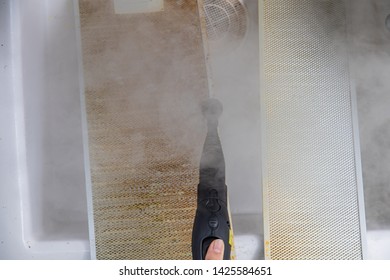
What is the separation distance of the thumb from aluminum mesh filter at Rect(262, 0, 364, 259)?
19 cm

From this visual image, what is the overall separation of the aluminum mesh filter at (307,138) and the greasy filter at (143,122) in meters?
0.24

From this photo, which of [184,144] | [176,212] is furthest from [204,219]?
[184,144]

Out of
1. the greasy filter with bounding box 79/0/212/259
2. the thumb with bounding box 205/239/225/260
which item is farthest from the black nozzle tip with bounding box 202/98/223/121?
the thumb with bounding box 205/239/225/260

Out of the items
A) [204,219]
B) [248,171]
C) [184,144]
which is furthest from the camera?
[248,171]

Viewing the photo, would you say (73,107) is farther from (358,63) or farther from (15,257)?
(358,63)

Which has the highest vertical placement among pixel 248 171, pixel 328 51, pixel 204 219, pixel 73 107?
pixel 328 51

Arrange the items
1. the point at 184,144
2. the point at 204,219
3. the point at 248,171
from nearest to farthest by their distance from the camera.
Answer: the point at 204,219, the point at 184,144, the point at 248,171

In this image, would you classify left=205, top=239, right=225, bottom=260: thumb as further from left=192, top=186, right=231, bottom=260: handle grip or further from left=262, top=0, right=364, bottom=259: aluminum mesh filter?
left=262, top=0, right=364, bottom=259: aluminum mesh filter

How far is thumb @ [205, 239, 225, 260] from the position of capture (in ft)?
4.44

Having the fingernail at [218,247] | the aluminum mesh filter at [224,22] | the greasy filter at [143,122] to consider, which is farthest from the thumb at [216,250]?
the aluminum mesh filter at [224,22]

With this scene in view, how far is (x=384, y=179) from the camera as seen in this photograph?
167 centimetres

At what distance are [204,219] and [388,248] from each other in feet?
2.04

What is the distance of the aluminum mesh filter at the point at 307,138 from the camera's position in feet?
4.88

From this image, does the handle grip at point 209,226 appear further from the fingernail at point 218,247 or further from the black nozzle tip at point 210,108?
the black nozzle tip at point 210,108
